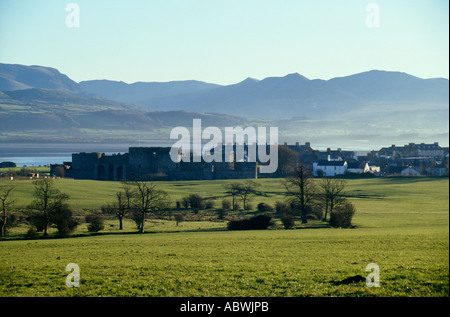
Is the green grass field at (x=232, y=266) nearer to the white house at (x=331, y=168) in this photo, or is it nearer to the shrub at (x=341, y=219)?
the shrub at (x=341, y=219)

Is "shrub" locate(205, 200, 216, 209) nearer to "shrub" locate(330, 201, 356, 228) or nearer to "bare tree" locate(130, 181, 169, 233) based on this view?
"bare tree" locate(130, 181, 169, 233)

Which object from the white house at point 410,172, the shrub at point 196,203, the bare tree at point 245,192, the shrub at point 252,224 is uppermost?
the white house at point 410,172

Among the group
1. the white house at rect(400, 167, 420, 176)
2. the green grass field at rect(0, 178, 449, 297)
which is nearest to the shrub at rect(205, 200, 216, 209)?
the green grass field at rect(0, 178, 449, 297)

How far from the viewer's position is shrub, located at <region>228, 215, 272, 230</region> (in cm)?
3512

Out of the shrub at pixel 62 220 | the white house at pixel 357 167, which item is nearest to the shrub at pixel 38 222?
the shrub at pixel 62 220

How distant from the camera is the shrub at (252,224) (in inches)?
1383

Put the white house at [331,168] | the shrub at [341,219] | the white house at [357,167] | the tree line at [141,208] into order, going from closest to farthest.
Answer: the tree line at [141,208]
the shrub at [341,219]
the white house at [331,168]
the white house at [357,167]

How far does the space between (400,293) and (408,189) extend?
57205 mm

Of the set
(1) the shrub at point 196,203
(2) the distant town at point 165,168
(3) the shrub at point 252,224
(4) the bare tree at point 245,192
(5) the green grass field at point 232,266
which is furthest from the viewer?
(2) the distant town at point 165,168

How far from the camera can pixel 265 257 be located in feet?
59.0

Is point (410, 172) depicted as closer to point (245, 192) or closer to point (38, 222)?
point (245, 192)

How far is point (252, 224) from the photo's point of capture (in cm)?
3547

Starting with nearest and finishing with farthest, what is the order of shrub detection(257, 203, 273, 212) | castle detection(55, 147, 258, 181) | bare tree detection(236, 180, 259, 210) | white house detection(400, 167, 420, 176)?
shrub detection(257, 203, 273, 212) < bare tree detection(236, 180, 259, 210) < castle detection(55, 147, 258, 181) < white house detection(400, 167, 420, 176)

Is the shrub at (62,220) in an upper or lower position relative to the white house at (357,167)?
lower
